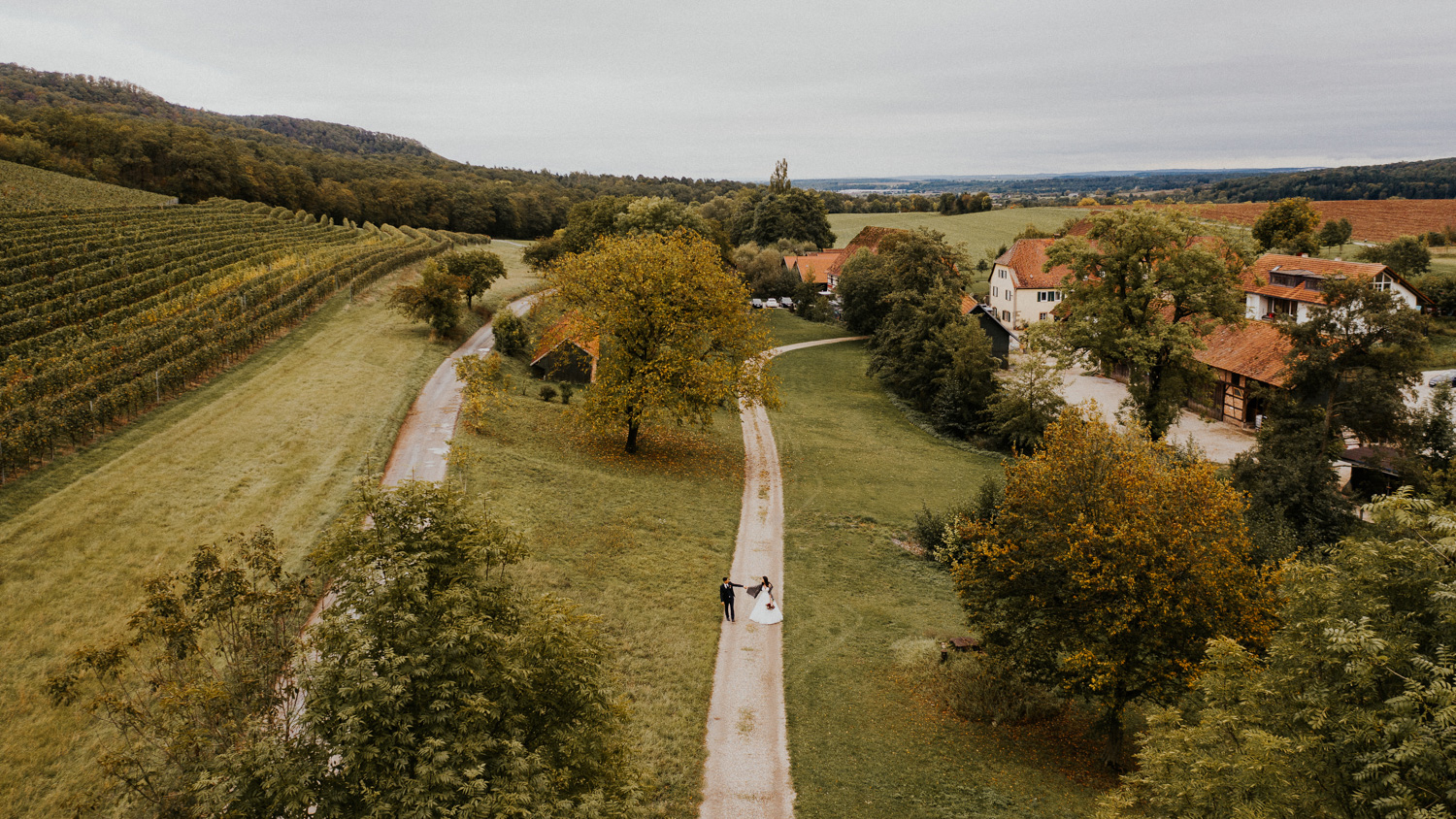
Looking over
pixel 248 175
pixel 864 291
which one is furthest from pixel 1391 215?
pixel 248 175

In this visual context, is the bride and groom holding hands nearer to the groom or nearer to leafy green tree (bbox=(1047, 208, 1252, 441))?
the groom

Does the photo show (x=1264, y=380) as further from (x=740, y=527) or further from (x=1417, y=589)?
(x=1417, y=589)

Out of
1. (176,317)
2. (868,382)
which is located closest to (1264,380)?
(868,382)

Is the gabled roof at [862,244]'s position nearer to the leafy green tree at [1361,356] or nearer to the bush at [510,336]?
the bush at [510,336]

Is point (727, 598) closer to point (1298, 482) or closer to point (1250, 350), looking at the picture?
point (1298, 482)

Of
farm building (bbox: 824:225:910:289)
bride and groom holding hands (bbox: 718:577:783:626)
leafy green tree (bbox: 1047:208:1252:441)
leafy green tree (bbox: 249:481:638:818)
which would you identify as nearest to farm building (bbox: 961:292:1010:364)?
leafy green tree (bbox: 1047:208:1252:441)

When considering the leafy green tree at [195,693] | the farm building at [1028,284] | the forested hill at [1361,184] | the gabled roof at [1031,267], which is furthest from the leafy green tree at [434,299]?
the forested hill at [1361,184]
